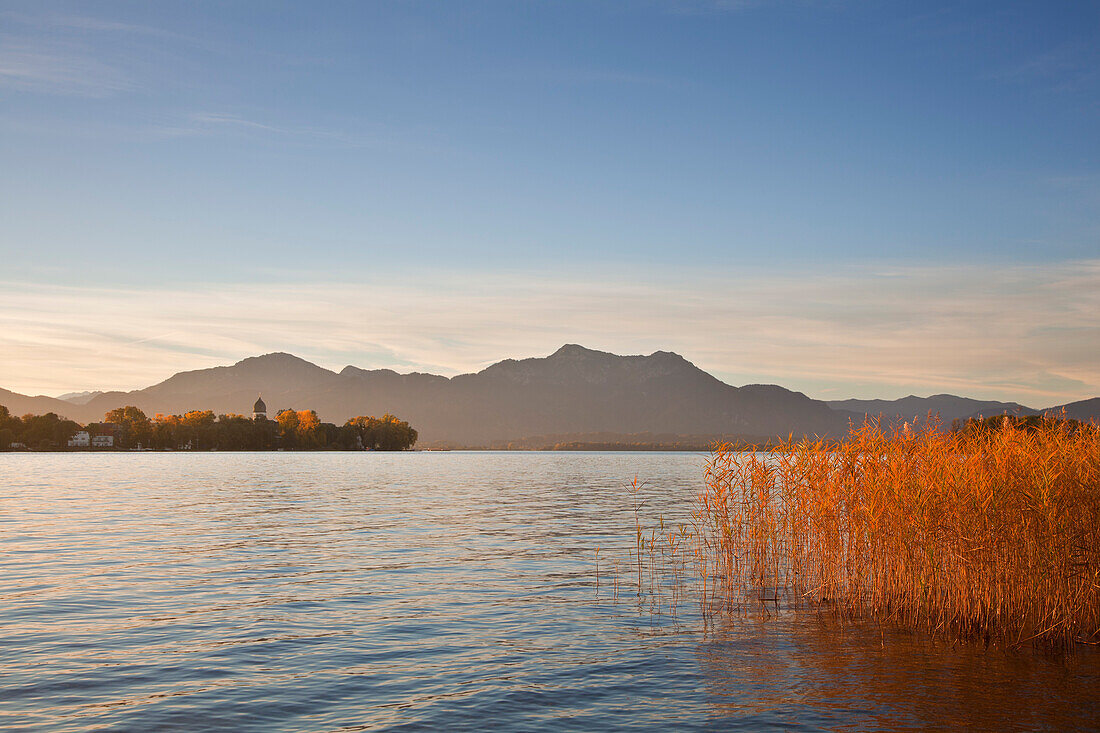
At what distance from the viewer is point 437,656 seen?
56.7 feet

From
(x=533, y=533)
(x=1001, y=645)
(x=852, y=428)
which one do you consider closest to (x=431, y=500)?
(x=533, y=533)

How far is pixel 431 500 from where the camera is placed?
6150 cm

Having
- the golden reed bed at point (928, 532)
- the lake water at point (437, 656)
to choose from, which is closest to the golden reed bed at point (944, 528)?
the golden reed bed at point (928, 532)

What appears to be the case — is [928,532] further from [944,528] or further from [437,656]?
[437,656]

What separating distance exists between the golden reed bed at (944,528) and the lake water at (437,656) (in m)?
1.15

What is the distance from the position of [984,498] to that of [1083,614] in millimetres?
3221

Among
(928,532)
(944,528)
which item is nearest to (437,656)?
(928,532)

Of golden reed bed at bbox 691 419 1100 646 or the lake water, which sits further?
golden reed bed at bbox 691 419 1100 646

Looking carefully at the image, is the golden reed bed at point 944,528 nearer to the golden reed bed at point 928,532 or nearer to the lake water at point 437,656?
the golden reed bed at point 928,532

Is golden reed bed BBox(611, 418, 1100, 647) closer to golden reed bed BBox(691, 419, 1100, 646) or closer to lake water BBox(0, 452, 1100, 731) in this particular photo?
golden reed bed BBox(691, 419, 1100, 646)

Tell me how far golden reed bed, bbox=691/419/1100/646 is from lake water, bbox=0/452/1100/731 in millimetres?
1152

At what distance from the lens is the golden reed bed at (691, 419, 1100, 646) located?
17250mm

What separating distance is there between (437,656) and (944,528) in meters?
11.2

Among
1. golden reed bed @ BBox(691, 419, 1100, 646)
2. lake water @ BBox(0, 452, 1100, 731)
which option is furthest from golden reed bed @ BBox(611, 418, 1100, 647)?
lake water @ BBox(0, 452, 1100, 731)
